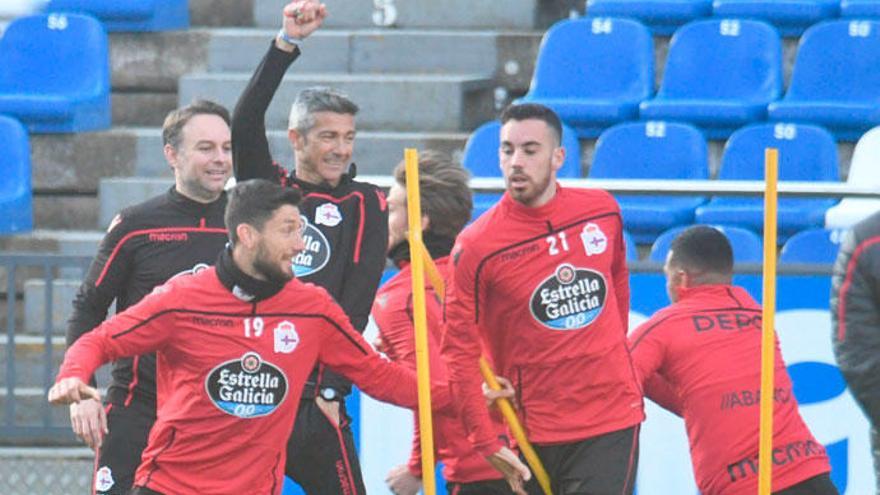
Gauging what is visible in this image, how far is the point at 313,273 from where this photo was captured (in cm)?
668

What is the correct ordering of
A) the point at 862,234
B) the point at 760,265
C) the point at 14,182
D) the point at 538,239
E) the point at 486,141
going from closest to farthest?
the point at 862,234 < the point at 538,239 < the point at 760,265 < the point at 486,141 < the point at 14,182

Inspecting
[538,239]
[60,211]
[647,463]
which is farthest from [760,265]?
[60,211]

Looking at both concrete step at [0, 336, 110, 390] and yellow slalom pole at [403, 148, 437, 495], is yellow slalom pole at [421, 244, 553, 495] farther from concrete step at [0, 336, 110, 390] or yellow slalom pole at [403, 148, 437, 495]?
concrete step at [0, 336, 110, 390]

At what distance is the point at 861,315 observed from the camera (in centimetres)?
481

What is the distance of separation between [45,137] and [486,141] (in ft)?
10.0

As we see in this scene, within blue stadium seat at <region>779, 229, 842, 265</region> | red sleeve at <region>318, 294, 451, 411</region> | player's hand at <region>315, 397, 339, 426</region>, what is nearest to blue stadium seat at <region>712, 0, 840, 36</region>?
blue stadium seat at <region>779, 229, 842, 265</region>

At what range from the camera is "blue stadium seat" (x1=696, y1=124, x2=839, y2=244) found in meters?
9.45

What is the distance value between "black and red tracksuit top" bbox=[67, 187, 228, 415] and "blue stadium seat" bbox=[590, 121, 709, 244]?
11.8ft

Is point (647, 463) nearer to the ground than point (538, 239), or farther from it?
nearer to the ground

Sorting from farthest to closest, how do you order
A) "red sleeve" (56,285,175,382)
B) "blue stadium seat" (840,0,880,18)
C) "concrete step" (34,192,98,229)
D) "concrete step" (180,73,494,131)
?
"concrete step" (34,192,98,229), "concrete step" (180,73,494,131), "blue stadium seat" (840,0,880,18), "red sleeve" (56,285,175,382)

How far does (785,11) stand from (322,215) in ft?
16.1

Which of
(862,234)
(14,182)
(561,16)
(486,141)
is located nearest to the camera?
(862,234)

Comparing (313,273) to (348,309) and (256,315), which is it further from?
(256,315)

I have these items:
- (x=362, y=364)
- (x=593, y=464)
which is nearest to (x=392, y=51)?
(x=593, y=464)
